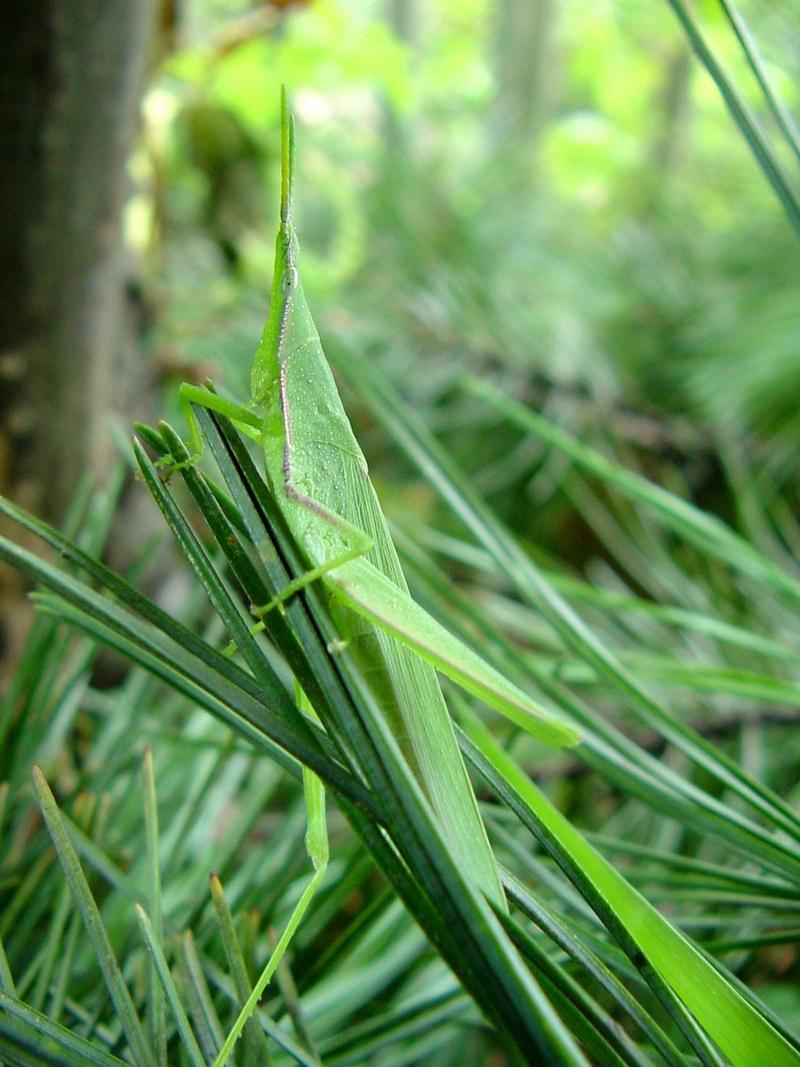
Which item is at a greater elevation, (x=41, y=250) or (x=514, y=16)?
(x=514, y=16)

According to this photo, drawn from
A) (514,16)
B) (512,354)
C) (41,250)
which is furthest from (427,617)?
(514,16)

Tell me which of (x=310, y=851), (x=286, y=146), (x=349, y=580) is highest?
(x=286, y=146)

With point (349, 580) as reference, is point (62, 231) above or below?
above

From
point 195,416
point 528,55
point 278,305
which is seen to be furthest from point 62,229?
point 528,55

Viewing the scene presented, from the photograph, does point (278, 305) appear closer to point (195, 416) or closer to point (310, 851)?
point (195, 416)

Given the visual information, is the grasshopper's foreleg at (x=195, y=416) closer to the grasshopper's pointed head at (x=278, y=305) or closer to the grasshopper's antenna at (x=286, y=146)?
the grasshopper's pointed head at (x=278, y=305)

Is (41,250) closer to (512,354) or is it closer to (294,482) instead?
(294,482)

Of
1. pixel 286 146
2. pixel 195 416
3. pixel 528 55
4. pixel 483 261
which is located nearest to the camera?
pixel 195 416

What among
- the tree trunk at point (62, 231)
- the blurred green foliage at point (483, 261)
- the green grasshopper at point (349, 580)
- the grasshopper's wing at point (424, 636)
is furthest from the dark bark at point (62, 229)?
the grasshopper's wing at point (424, 636)
